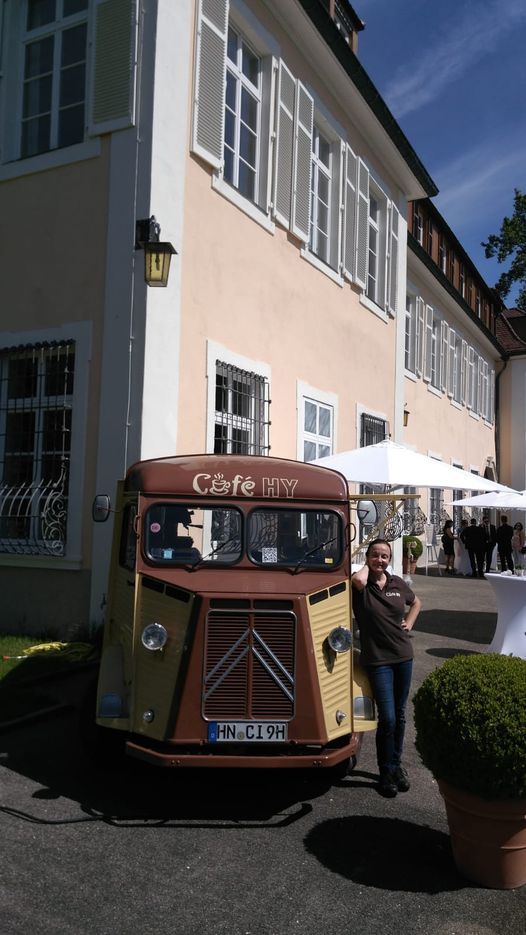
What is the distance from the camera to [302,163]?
12.0 meters

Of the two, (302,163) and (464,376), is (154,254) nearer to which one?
(302,163)

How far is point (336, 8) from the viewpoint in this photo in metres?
15.5

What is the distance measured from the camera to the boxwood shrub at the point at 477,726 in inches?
150

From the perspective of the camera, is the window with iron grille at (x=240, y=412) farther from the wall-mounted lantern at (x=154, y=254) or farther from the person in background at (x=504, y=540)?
the person in background at (x=504, y=540)

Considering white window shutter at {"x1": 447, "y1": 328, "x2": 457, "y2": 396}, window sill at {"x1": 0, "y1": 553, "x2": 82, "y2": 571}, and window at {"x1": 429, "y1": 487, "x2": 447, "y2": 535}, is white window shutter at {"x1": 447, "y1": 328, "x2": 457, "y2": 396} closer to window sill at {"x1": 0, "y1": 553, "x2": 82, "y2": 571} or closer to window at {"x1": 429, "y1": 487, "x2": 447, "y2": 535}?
window at {"x1": 429, "y1": 487, "x2": 447, "y2": 535}

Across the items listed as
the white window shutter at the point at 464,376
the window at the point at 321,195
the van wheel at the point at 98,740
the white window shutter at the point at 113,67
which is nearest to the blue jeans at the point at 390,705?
the van wheel at the point at 98,740

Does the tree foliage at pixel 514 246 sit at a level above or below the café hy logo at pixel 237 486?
above

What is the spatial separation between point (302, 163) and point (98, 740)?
9159 millimetres

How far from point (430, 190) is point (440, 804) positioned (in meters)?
14.8

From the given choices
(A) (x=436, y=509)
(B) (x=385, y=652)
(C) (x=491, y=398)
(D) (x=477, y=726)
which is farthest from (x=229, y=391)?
(C) (x=491, y=398)

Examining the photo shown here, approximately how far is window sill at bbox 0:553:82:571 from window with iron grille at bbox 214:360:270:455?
215 cm

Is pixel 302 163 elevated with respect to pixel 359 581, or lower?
elevated

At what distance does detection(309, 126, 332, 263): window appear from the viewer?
13.1m

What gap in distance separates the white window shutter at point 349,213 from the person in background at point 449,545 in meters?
10.1
